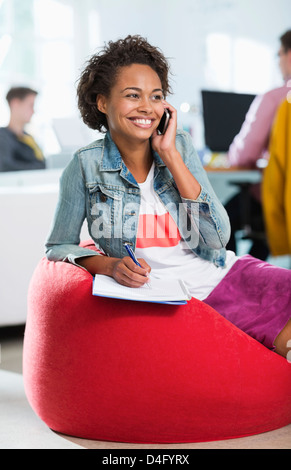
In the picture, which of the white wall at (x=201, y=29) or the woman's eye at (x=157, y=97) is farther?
the white wall at (x=201, y=29)

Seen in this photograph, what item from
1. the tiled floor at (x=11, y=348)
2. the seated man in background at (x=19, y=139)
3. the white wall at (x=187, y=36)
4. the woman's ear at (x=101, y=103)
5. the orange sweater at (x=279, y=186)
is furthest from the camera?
the white wall at (x=187, y=36)

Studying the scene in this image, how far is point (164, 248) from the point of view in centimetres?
164

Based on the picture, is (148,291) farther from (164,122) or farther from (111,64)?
(111,64)

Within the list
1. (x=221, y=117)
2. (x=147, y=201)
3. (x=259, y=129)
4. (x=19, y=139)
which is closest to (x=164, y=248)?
(x=147, y=201)

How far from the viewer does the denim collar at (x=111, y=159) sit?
1624mm

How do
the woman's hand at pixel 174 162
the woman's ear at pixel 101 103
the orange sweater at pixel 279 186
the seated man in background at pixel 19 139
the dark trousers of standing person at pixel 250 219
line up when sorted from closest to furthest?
the woman's hand at pixel 174 162 < the woman's ear at pixel 101 103 < the orange sweater at pixel 279 186 < the dark trousers of standing person at pixel 250 219 < the seated man in background at pixel 19 139

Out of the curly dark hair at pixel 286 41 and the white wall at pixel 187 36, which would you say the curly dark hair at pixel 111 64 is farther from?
the white wall at pixel 187 36

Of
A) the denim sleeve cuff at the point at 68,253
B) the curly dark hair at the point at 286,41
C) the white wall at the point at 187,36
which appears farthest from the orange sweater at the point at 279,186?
the white wall at the point at 187,36

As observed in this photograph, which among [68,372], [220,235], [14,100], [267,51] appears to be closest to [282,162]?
[220,235]

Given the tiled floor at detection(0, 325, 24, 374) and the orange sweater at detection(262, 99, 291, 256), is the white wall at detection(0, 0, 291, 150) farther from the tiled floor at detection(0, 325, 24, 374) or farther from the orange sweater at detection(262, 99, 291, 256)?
the tiled floor at detection(0, 325, 24, 374)

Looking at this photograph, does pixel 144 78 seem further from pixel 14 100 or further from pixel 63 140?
pixel 14 100

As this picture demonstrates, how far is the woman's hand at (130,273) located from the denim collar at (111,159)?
284 millimetres

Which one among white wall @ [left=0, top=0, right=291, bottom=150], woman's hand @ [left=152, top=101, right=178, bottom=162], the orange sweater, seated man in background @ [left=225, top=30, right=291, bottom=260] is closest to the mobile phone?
woman's hand @ [left=152, top=101, right=178, bottom=162]

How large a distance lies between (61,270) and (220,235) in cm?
44
